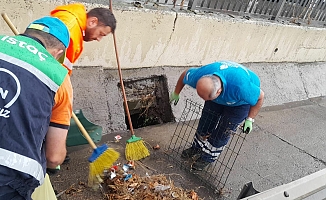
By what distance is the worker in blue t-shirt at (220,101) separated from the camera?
129 inches

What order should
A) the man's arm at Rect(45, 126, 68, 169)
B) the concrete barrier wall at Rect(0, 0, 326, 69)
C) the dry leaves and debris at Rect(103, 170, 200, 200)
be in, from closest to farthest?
1. the man's arm at Rect(45, 126, 68, 169)
2. the dry leaves and debris at Rect(103, 170, 200, 200)
3. the concrete barrier wall at Rect(0, 0, 326, 69)

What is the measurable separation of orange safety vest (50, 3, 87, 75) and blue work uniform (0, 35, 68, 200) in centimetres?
131

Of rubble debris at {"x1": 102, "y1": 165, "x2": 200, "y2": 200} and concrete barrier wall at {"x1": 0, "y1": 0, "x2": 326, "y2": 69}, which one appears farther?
concrete barrier wall at {"x1": 0, "y1": 0, "x2": 326, "y2": 69}

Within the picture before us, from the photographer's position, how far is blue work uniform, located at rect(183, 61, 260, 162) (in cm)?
333

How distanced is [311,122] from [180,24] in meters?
3.20

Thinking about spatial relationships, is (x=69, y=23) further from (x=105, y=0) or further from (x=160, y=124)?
(x=160, y=124)

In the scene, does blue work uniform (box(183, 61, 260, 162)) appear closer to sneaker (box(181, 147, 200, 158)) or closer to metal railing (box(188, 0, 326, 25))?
sneaker (box(181, 147, 200, 158))

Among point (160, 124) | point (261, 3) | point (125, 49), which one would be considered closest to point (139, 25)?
point (125, 49)

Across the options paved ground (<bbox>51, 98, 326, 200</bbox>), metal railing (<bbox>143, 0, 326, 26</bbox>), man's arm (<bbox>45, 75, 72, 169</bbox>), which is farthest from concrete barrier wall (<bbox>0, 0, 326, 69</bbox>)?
man's arm (<bbox>45, 75, 72, 169</bbox>)

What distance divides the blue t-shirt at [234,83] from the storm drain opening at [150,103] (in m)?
1.34

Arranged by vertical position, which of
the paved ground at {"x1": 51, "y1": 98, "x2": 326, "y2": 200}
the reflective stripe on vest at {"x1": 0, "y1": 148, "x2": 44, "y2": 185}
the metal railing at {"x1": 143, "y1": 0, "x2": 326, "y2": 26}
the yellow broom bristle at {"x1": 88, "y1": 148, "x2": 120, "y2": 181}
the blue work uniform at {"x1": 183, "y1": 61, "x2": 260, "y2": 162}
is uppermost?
the metal railing at {"x1": 143, "y1": 0, "x2": 326, "y2": 26}

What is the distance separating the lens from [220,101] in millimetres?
3518

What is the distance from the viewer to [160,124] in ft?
15.2

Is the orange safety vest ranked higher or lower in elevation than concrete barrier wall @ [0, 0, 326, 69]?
higher
